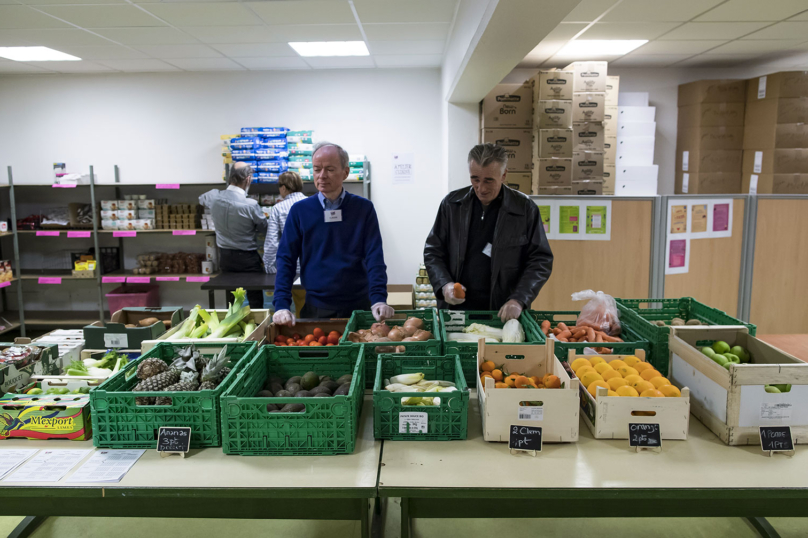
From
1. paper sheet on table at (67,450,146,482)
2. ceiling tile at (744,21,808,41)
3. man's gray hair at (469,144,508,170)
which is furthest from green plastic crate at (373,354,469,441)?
ceiling tile at (744,21,808,41)

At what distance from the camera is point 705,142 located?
18.6 feet

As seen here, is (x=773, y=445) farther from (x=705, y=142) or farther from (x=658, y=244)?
(x=705, y=142)

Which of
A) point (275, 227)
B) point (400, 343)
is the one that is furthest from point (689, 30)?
point (400, 343)

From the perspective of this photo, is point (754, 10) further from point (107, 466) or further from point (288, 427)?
point (107, 466)

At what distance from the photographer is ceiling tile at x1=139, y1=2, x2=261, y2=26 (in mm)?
3752

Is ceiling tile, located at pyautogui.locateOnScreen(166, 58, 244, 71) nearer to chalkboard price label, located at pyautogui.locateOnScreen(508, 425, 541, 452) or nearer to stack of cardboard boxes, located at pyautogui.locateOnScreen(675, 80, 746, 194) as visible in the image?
stack of cardboard boxes, located at pyautogui.locateOnScreen(675, 80, 746, 194)

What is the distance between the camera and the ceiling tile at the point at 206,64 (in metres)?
5.52

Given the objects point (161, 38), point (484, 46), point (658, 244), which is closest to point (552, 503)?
point (484, 46)

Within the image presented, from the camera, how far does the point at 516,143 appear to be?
17.0 ft

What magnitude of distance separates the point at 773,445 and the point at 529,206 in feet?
5.24

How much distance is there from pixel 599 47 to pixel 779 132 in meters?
1.97

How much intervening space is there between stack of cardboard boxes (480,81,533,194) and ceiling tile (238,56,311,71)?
2068 mm

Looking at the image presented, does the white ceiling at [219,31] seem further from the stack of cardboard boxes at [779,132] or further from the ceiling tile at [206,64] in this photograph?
the stack of cardboard boxes at [779,132]

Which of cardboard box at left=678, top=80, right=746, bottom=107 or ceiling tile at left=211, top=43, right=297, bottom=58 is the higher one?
ceiling tile at left=211, top=43, right=297, bottom=58
